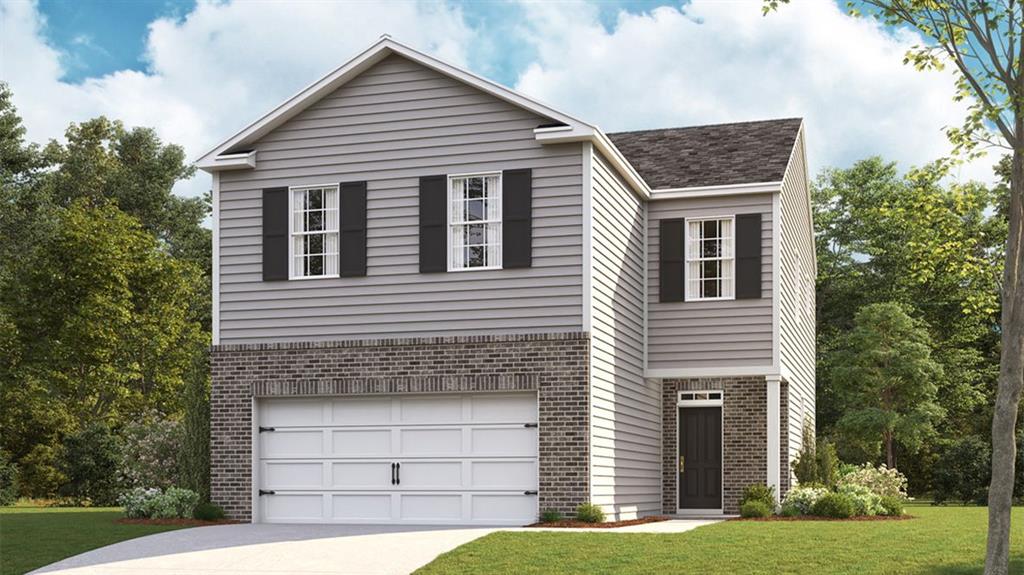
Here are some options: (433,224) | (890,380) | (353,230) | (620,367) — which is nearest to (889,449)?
(890,380)

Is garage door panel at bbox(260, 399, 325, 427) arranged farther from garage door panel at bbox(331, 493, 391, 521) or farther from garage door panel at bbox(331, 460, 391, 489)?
garage door panel at bbox(331, 493, 391, 521)

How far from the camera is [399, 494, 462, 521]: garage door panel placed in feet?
66.6

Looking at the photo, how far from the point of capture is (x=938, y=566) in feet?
45.8

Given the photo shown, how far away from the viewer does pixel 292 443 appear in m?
21.3

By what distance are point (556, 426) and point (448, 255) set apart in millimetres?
3284

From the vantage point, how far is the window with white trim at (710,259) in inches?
934

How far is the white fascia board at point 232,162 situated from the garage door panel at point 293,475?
5.08 m

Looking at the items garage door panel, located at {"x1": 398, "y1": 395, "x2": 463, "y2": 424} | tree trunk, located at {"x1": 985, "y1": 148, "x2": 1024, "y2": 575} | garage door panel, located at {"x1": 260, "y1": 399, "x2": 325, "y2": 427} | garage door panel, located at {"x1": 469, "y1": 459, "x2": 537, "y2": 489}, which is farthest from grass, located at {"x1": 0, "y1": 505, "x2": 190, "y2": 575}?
tree trunk, located at {"x1": 985, "y1": 148, "x2": 1024, "y2": 575}

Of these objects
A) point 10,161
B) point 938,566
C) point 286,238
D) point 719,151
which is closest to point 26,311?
point 10,161

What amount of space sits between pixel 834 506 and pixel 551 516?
206 inches

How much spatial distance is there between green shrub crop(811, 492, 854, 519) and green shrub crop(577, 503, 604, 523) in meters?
4.42

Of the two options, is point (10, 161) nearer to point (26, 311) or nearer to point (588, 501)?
point (26, 311)

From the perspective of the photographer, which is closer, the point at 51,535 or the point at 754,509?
the point at 51,535

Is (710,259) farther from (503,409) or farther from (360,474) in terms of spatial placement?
(360,474)
